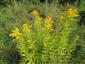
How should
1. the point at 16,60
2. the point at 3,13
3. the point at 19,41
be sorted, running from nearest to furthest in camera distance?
the point at 19,41 → the point at 16,60 → the point at 3,13

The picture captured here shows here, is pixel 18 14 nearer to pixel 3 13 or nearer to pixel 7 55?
pixel 3 13

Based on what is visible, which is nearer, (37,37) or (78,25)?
(37,37)

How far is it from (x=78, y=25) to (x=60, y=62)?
6.17 ft

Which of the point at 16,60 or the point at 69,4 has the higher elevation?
the point at 69,4

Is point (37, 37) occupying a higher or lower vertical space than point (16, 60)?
higher

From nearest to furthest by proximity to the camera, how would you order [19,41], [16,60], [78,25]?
[19,41]
[16,60]
[78,25]

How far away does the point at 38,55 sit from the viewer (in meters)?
6.21

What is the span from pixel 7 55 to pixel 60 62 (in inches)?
51.0

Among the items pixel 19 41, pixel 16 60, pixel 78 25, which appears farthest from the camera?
pixel 78 25

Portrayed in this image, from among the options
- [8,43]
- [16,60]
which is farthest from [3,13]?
[16,60]

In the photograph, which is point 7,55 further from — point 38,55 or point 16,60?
point 38,55

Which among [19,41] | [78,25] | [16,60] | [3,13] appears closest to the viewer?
[19,41]

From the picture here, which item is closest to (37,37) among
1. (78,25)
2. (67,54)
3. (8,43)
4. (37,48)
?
(37,48)

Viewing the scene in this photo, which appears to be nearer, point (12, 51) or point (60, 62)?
point (60, 62)
